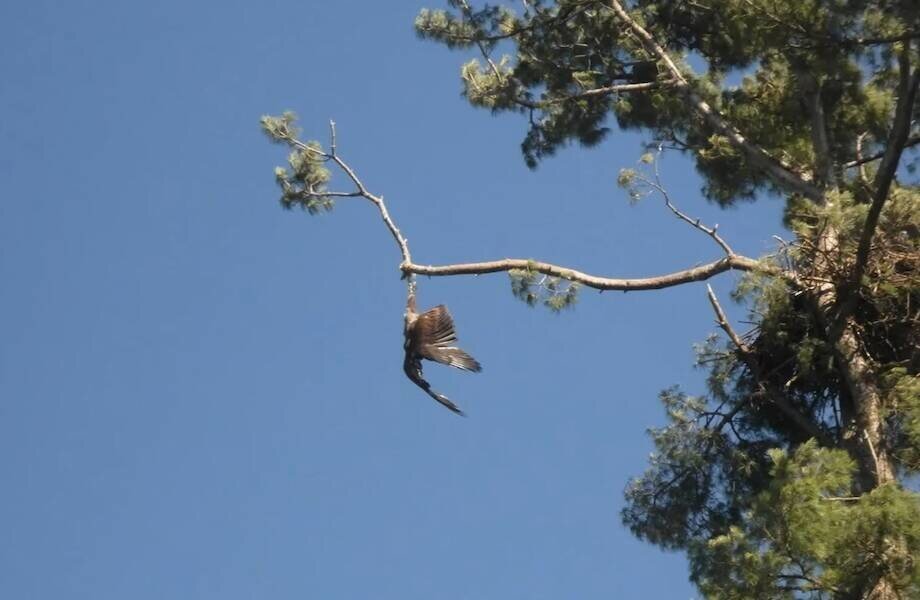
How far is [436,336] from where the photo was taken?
12.1 m

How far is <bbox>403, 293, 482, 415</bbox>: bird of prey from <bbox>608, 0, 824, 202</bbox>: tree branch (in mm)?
2660

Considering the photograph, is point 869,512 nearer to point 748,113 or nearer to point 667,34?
point 748,113

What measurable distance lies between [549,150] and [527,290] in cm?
220

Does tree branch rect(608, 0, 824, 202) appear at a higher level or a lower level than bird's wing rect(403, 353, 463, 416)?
higher

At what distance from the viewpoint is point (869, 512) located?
10.3 meters

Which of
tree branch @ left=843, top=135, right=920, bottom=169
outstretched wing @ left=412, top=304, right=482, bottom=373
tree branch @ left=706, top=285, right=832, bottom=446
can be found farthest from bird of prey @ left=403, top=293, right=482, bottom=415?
tree branch @ left=843, top=135, right=920, bottom=169

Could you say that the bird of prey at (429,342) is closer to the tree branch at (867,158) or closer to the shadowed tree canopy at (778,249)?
the shadowed tree canopy at (778,249)

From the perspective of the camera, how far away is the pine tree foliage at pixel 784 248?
34.4 ft

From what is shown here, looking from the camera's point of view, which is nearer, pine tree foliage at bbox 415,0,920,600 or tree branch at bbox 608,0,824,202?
pine tree foliage at bbox 415,0,920,600

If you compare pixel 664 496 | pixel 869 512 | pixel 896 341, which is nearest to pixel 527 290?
pixel 664 496

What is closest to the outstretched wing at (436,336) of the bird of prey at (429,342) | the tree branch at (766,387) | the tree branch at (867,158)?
the bird of prey at (429,342)

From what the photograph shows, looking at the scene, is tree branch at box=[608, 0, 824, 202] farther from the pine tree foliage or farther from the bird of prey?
the bird of prey

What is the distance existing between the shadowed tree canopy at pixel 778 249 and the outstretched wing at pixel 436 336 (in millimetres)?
759

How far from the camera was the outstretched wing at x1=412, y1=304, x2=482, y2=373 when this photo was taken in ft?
39.4
